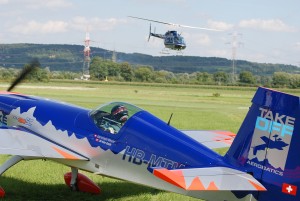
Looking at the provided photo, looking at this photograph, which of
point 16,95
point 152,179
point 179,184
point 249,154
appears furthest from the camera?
point 16,95

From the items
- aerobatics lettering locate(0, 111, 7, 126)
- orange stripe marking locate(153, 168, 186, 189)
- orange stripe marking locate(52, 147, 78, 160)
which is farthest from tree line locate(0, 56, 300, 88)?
orange stripe marking locate(153, 168, 186, 189)

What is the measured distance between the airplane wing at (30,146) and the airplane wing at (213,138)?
2.71m

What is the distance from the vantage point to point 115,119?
7.70m

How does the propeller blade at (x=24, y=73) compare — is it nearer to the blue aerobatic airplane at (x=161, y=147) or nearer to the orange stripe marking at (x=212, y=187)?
the blue aerobatic airplane at (x=161, y=147)

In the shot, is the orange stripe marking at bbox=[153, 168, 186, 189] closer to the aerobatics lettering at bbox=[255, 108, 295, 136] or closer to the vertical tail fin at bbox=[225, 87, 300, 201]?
the vertical tail fin at bbox=[225, 87, 300, 201]

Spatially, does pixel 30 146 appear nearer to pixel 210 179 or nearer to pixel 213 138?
pixel 210 179

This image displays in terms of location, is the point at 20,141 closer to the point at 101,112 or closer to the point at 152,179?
the point at 101,112

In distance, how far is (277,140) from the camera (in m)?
5.75

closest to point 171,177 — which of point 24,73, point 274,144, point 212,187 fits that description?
point 212,187

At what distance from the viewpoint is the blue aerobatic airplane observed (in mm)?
5680

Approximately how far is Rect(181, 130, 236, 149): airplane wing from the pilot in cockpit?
220 cm

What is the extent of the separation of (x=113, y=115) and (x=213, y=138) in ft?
8.84

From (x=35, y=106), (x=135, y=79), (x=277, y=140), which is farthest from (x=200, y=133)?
(x=135, y=79)

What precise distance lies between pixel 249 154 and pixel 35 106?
14.7 ft
